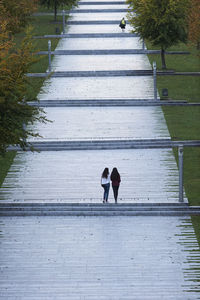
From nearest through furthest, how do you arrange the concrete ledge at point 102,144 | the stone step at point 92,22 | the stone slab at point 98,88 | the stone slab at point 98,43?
1. the concrete ledge at point 102,144
2. the stone slab at point 98,88
3. the stone slab at point 98,43
4. the stone step at point 92,22

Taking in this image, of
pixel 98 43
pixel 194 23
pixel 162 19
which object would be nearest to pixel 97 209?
pixel 194 23

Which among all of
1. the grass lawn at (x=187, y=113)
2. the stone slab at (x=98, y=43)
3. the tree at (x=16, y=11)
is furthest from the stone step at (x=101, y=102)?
the stone slab at (x=98, y=43)

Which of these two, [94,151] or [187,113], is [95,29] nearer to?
[187,113]

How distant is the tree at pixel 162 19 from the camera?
3956 centimetres

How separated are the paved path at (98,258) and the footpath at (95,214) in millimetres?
29

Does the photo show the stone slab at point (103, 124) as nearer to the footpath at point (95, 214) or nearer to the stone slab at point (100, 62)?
the footpath at point (95, 214)

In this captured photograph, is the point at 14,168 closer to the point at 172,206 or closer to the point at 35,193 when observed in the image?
the point at 35,193

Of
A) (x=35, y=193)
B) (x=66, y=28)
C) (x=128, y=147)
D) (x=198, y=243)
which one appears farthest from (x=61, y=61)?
(x=198, y=243)

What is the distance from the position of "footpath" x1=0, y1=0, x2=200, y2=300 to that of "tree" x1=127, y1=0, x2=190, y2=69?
498 cm

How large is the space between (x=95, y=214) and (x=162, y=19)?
19.0 m

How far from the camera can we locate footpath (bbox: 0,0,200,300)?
1944 centimetres

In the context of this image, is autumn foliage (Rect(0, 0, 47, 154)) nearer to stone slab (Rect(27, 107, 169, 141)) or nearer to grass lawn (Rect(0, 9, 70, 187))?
grass lawn (Rect(0, 9, 70, 187))

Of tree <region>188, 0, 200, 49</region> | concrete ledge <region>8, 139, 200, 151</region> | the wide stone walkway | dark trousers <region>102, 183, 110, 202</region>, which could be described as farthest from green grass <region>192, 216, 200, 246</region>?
tree <region>188, 0, 200, 49</region>

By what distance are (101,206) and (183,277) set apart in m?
4.88
